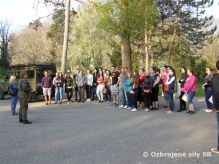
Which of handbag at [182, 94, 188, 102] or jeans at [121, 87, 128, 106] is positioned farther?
jeans at [121, 87, 128, 106]

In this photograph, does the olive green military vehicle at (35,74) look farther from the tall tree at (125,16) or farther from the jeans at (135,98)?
the jeans at (135,98)

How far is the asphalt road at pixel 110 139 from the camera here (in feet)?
26.5

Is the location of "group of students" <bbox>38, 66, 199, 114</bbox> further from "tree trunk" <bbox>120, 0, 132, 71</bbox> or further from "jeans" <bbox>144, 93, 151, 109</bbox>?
"tree trunk" <bbox>120, 0, 132, 71</bbox>

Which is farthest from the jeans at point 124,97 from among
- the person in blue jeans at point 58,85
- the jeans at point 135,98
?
the person in blue jeans at point 58,85

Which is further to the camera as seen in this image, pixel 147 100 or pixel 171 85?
pixel 147 100

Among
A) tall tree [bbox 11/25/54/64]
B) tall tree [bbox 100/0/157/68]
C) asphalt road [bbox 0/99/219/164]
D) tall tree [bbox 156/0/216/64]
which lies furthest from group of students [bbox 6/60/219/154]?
tall tree [bbox 11/25/54/64]

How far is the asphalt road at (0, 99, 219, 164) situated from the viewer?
807cm

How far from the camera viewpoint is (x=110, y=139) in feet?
33.3

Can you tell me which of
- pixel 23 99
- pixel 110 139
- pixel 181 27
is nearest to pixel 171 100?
pixel 23 99

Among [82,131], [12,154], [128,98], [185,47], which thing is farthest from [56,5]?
[185,47]

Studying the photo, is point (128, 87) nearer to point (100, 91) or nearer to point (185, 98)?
point (185, 98)

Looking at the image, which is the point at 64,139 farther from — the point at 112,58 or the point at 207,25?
the point at 207,25

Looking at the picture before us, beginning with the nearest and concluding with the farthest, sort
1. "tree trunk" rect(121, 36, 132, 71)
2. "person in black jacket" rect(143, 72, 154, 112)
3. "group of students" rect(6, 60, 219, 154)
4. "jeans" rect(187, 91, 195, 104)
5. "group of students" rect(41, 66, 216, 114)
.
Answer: "jeans" rect(187, 91, 195, 104) < "group of students" rect(6, 60, 219, 154) < "group of students" rect(41, 66, 216, 114) < "person in black jacket" rect(143, 72, 154, 112) < "tree trunk" rect(121, 36, 132, 71)

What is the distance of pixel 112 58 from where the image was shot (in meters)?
51.1
